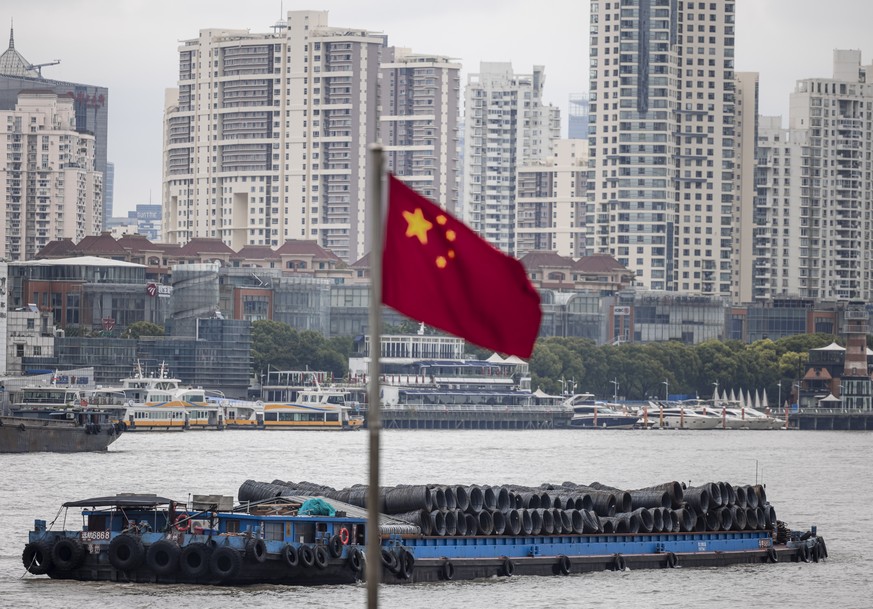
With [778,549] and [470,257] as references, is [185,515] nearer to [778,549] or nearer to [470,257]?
[778,549]

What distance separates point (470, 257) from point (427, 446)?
126773 millimetres

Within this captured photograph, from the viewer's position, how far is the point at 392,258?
22.2 m

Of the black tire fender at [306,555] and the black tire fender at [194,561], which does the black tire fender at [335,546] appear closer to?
the black tire fender at [306,555]

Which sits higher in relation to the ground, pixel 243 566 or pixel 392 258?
pixel 392 258

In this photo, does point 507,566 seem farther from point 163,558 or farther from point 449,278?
point 449,278

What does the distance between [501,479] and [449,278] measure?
3200 inches

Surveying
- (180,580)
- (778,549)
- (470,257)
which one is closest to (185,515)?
(180,580)

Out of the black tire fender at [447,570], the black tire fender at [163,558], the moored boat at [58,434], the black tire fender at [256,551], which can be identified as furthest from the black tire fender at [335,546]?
the moored boat at [58,434]

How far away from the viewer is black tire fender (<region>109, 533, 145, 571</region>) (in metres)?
53.6

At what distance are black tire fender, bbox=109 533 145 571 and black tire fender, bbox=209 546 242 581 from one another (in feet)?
6.16

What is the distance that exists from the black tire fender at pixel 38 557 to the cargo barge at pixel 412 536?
0.03m

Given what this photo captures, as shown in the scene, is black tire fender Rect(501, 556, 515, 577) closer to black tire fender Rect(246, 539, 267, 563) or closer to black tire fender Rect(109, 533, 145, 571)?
black tire fender Rect(246, 539, 267, 563)

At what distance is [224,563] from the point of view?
53.2m

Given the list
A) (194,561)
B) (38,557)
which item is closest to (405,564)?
(194,561)
